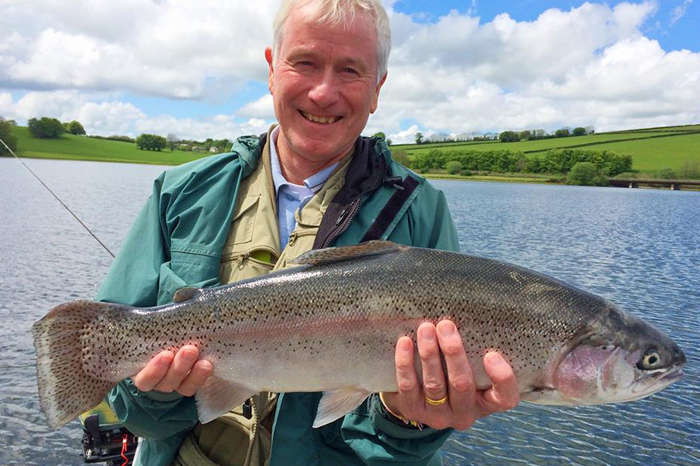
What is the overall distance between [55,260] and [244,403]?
23212 mm

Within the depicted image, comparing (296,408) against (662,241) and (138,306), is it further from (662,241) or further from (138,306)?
(662,241)

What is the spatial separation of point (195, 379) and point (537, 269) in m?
23.6

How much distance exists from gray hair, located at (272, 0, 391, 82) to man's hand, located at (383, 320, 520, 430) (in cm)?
181

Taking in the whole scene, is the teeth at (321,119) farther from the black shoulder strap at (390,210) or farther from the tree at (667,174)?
the tree at (667,174)

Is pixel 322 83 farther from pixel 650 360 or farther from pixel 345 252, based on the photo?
pixel 650 360

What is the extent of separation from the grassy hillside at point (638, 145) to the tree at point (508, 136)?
549 centimetres

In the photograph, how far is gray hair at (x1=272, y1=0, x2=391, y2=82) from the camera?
3301 millimetres

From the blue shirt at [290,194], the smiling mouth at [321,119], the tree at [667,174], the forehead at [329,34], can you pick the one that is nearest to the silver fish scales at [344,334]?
the blue shirt at [290,194]

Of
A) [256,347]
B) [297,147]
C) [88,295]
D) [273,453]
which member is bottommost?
[88,295]

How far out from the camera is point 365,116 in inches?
142

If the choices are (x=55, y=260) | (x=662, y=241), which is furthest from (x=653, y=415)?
(x=662, y=241)

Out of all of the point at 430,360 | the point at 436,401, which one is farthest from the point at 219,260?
the point at 436,401

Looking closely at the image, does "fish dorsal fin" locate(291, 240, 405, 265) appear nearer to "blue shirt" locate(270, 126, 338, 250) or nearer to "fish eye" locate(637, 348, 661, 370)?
"blue shirt" locate(270, 126, 338, 250)

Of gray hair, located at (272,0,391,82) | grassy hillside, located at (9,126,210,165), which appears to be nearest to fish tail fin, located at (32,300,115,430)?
gray hair, located at (272,0,391,82)
